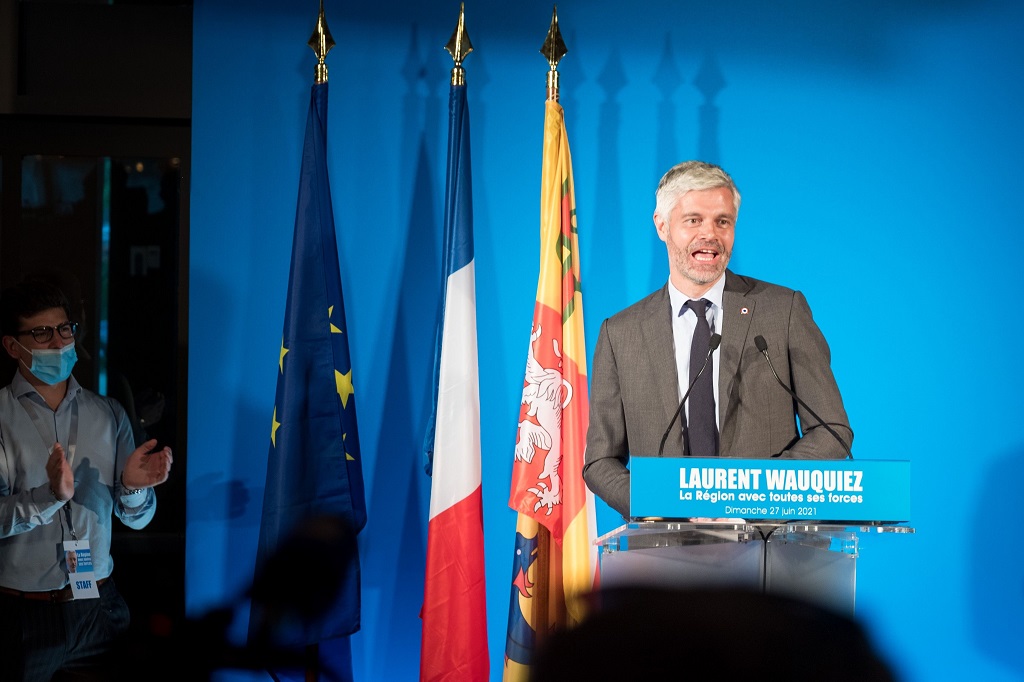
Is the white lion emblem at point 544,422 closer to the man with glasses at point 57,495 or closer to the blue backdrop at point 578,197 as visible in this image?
the blue backdrop at point 578,197

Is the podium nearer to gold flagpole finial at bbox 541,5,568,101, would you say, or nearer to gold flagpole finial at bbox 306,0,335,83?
gold flagpole finial at bbox 541,5,568,101

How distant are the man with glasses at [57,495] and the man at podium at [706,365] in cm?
153

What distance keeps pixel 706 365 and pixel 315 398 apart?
4.98 ft

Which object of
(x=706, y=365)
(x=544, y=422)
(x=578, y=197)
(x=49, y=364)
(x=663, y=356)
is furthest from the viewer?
(x=578, y=197)

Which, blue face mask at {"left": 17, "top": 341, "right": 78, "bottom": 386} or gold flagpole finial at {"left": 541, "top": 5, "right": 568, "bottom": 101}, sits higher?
gold flagpole finial at {"left": 541, "top": 5, "right": 568, "bottom": 101}

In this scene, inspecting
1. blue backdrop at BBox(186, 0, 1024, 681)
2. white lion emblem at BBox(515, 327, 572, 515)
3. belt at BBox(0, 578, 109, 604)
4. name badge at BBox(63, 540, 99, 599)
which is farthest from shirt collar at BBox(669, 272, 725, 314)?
belt at BBox(0, 578, 109, 604)

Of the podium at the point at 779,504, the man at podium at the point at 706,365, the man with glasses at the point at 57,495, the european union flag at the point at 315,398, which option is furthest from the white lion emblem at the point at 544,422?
the podium at the point at 779,504

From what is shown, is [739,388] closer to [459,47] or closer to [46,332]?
[459,47]

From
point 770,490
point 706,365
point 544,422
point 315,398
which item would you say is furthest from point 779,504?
point 315,398

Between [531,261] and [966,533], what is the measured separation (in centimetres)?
203

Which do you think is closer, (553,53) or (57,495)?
(57,495)

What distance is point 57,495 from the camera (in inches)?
131

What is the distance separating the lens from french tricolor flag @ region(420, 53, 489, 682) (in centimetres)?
379

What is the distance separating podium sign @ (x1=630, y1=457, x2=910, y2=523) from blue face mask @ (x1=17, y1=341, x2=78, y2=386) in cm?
226
